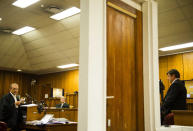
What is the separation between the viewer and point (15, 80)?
14.9m

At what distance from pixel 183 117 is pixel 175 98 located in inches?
13.2

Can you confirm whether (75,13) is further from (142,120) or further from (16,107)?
(142,120)

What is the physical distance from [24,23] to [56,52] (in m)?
2.42

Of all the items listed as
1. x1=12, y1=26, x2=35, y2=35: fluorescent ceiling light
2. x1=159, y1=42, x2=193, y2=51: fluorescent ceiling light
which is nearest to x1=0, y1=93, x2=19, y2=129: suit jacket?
x1=12, y1=26, x2=35, y2=35: fluorescent ceiling light

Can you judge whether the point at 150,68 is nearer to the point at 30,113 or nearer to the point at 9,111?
the point at 30,113

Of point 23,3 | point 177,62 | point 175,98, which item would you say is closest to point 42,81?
point 23,3

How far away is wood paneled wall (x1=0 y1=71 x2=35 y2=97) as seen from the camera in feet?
46.7

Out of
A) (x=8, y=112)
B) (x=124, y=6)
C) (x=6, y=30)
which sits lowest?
(x=8, y=112)

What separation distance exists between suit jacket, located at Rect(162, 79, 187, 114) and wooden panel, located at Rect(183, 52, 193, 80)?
5.55m

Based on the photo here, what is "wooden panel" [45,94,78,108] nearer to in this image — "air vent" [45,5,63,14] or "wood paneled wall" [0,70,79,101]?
"wood paneled wall" [0,70,79,101]

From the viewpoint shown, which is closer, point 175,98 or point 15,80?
point 175,98

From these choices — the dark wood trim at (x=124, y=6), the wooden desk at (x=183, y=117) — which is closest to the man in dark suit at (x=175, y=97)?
the wooden desk at (x=183, y=117)

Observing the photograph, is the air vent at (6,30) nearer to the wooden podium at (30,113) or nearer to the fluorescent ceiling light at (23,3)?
the fluorescent ceiling light at (23,3)

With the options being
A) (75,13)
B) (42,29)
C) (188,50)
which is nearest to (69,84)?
(42,29)
